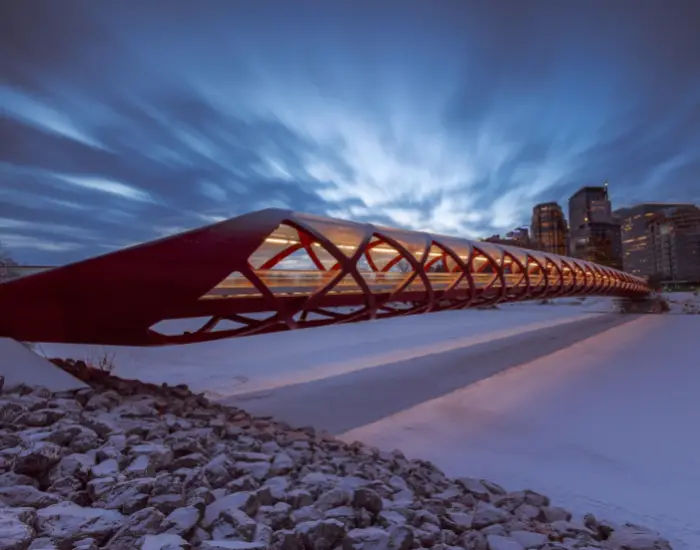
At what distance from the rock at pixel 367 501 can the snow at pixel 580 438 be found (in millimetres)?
3298

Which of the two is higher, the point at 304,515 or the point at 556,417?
the point at 304,515

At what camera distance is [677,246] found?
142500 mm

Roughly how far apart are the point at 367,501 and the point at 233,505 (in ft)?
4.03

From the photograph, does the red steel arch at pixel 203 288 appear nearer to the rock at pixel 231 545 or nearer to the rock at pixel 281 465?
the rock at pixel 281 465

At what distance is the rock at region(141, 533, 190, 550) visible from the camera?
2320 millimetres

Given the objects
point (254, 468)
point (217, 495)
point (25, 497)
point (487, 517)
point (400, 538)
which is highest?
point (25, 497)

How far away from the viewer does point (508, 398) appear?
10.5m

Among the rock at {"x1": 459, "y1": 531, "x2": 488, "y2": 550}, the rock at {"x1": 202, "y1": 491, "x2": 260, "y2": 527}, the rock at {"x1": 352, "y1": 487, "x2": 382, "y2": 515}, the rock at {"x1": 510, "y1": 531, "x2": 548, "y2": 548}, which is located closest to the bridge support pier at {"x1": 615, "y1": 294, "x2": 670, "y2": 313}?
the rock at {"x1": 510, "y1": 531, "x2": 548, "y2": 548}

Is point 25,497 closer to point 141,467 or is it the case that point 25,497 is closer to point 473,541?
point 141,467

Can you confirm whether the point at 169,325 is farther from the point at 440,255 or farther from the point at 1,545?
the point at 1,545

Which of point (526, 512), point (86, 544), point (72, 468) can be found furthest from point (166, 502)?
point (526, 512)

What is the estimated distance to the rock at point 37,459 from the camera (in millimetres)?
3141

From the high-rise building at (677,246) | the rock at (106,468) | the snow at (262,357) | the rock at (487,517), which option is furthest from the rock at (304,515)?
the high-rise building at (677,246)

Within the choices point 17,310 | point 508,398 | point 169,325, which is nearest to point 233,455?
point 17,310
